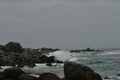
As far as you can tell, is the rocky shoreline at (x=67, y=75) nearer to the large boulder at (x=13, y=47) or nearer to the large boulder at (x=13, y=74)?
the large boulder at (x=13, y=74)

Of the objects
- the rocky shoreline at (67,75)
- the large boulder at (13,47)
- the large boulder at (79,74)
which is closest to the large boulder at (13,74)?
the rocky shoreline at (67,75)

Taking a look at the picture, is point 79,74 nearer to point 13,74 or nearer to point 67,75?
point 67,75

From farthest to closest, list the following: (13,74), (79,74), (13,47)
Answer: (13,47) → (13,74) → (79,74)

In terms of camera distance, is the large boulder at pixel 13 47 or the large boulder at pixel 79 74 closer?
the large boulder at pixel 79 74

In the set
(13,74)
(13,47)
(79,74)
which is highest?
(13,47)

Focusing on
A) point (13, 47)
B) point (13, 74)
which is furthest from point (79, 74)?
point (13, 47)

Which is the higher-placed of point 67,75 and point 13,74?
point 13,74

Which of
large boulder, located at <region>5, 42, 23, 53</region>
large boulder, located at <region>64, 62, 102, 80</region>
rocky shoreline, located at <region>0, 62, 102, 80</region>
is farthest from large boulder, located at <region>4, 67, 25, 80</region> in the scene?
large boulder, located at <region>5, 42, 23, 53</region>

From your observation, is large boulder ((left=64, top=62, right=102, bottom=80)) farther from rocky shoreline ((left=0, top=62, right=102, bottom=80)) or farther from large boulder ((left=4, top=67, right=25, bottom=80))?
large boulder ((left=4, top=67, right=25, bottom=80))

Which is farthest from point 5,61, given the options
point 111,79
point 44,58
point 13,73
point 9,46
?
point 13,73

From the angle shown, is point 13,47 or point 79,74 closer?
point 79,74

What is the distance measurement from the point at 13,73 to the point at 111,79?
11.8 metres

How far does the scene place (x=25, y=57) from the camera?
8869 centimetres

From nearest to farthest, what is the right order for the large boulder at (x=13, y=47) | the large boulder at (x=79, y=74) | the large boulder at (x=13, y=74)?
the large boulder at (x=79, y=74)
the large boulder at (x=13, y=74)
the large boulder at (x=13, y=47)
